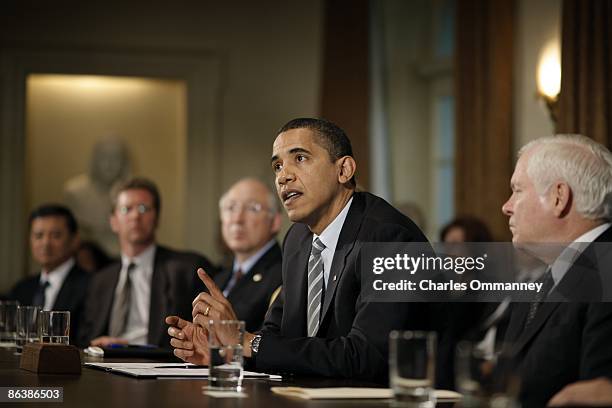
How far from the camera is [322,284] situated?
11.2ft

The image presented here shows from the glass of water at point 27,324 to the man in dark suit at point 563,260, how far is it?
65.5 inches

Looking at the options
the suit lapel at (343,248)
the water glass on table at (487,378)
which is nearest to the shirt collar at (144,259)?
the suit lapel at (343,248)

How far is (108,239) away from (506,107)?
3.77m

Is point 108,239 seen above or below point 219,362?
above

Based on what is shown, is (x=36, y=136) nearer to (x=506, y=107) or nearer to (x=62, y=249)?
(x=62, y=249)

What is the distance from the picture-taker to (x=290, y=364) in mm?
3039

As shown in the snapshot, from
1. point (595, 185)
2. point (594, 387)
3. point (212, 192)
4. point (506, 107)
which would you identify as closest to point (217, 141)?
point (212, 192)

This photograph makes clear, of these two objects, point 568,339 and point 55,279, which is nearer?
point 568,339

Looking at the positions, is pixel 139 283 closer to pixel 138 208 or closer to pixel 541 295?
pixel 138 208

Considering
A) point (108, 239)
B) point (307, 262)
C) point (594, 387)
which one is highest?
point (108, 239)

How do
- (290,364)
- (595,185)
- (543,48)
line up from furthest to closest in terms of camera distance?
(543,48)
(290,364)
(595,185)

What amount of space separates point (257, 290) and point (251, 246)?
49 centimetres

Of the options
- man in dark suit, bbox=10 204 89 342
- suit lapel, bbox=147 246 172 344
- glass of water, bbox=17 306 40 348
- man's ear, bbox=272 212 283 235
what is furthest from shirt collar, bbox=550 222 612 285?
man in dark suit, bbox=10 204 89 342

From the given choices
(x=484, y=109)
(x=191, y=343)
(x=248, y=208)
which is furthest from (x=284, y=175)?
(x=484, y=109)
